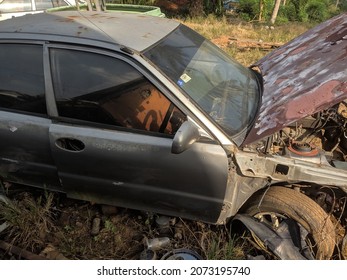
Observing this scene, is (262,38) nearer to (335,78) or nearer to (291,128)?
(291,128)

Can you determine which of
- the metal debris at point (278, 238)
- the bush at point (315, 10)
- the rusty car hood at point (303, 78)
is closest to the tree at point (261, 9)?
the bush at point (315, 10)

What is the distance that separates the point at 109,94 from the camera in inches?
87.2

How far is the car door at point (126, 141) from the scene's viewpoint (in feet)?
7.01

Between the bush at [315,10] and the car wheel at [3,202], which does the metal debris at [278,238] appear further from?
the bush at [315,10]

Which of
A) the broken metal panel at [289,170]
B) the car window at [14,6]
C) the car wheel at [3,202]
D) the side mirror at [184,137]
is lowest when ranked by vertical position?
the car wheel at [3,202]

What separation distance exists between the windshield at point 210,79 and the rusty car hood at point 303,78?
11cm

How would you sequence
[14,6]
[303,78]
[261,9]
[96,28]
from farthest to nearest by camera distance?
[261,9], [14,6], [96,28], [303,78]

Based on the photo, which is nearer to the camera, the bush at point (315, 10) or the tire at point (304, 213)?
the tire at point (304, 213)

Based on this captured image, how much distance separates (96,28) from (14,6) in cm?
669

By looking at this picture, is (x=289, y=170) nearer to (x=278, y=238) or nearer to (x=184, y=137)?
(x=278, y=238)

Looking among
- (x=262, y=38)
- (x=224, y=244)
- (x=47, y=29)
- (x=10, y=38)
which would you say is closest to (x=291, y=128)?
(x=224, y=244)

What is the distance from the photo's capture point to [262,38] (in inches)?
331

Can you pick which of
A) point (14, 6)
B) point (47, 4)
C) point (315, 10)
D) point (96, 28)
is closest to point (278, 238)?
point (96, 28)

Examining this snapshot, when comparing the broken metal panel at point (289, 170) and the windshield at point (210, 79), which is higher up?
the windshield at point (210, 79)
